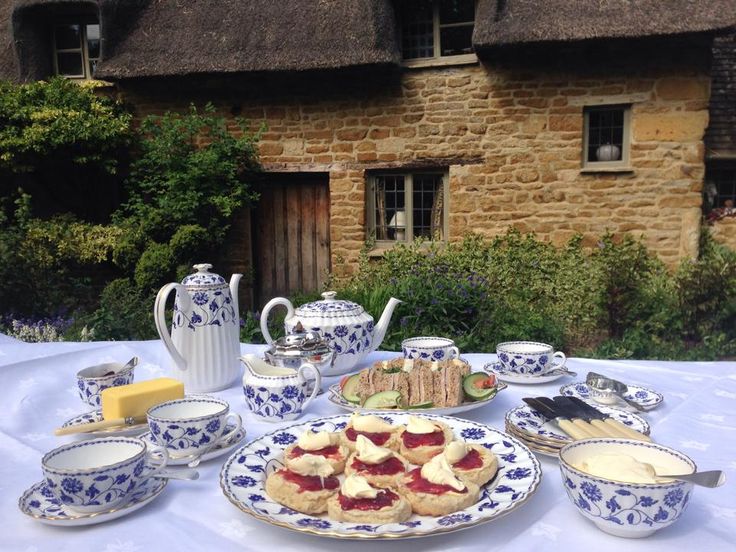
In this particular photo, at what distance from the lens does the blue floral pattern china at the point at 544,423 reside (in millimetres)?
1386

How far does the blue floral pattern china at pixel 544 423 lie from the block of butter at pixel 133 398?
942 mm

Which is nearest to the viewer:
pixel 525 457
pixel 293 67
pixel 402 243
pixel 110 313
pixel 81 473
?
pixel 81 473

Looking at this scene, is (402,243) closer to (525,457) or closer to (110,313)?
(110,313)

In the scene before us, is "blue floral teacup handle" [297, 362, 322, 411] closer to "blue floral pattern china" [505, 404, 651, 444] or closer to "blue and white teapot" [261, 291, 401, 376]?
"blue and white teapot" [261, 291, 401, 376]

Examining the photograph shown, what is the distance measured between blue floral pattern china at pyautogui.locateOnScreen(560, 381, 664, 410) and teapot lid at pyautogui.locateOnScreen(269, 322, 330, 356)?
773 millimetres

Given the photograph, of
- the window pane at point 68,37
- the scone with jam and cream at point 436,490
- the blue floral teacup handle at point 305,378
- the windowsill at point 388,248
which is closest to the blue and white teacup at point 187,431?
the blue floral teacup handle at point 305,378

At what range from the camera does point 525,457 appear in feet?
4.11

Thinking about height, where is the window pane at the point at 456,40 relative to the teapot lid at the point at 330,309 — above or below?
above

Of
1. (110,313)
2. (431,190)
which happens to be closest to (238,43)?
(431,190)

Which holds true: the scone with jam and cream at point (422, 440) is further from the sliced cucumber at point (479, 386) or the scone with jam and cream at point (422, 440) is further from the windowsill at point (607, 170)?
the windowsill at point (607, 170)

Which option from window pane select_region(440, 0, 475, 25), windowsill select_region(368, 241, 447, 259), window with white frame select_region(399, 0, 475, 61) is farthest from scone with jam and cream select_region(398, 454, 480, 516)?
window pane select_region(440, 0, 475, 25)

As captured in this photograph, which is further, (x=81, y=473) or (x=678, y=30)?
(x=678, y=30)

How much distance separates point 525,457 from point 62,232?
700cm

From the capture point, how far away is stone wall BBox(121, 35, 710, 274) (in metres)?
6.25
